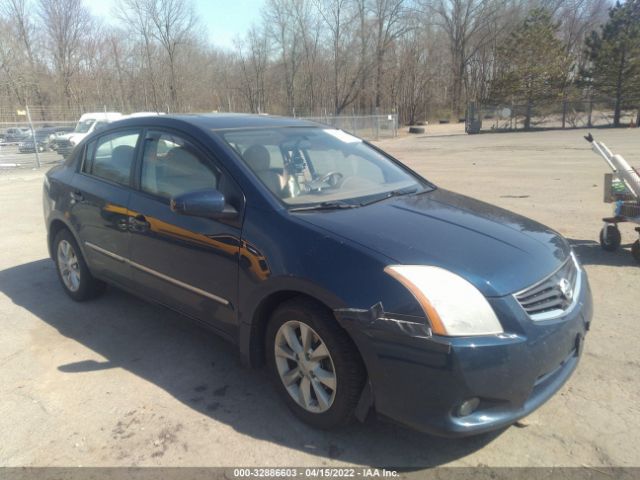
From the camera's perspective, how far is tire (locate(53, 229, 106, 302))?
461 centimetres

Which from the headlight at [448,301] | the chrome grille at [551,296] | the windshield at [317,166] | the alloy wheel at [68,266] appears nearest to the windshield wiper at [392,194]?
the windshield at [317,166]

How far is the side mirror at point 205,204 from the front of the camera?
2932 millimetres

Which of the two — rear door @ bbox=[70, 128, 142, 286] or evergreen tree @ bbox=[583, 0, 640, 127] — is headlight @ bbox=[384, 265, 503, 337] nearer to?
rear door @ bbox=[70, 128, 142, 286]

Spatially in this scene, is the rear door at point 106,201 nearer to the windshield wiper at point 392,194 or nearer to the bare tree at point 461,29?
the windshield wiper at point 392,194

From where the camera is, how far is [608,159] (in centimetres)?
584

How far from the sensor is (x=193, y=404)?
10.1 feet

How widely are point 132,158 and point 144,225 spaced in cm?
64

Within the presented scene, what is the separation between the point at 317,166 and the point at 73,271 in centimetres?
272

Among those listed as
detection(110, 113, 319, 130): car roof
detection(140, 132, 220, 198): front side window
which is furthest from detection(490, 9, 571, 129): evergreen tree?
detection(140, 132, 220, 198): front side window

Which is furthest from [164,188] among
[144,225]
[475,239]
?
[475,239]

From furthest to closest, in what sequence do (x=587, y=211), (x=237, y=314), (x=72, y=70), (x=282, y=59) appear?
(x=282, y=59) → (x=72, y=70) → (x=587, y=211) → (x=237, y=314)

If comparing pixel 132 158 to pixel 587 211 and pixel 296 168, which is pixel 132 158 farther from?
pixel 587 211

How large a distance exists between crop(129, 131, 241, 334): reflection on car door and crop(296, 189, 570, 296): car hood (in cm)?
62

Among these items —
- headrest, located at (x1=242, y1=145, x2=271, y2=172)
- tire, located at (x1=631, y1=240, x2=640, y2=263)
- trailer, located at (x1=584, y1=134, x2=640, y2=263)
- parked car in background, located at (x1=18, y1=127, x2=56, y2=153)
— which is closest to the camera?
headrest, located at (x1=242, y1=145, x2=271, y2=172)
